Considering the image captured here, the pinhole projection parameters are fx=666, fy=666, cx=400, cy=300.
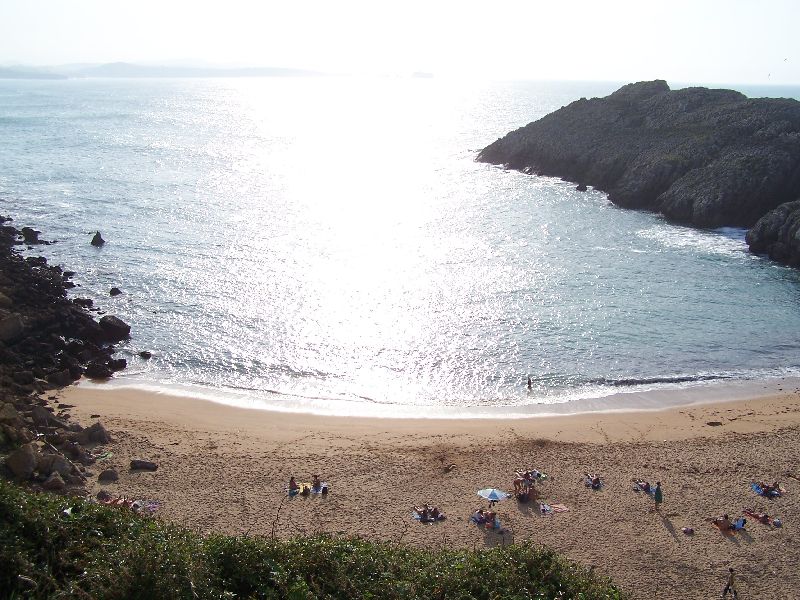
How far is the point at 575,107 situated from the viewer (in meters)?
89.8

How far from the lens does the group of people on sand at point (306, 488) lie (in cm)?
2238

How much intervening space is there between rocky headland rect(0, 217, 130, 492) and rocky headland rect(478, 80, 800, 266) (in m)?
48.1

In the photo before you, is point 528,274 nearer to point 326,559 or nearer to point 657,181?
point 657,181

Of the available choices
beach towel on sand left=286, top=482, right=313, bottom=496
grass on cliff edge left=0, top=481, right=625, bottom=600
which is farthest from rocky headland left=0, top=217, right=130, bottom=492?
beach towel on sand left=286, top=482, right=313, bottom=496

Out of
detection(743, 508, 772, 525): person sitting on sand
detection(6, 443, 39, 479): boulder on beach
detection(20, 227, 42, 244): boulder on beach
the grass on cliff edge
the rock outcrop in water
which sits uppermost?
the rock outcrop in water

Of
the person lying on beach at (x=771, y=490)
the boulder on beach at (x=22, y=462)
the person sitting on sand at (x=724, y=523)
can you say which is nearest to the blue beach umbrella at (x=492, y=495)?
the person sitting on sand at (x=724, y=523)

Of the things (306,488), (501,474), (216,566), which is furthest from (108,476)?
(501,474)

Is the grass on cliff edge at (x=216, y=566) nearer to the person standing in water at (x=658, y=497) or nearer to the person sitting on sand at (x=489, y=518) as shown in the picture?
the person sitting on sand at (x=489, y=518)

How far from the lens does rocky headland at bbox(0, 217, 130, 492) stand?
21.7 meters

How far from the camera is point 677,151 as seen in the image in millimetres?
69062

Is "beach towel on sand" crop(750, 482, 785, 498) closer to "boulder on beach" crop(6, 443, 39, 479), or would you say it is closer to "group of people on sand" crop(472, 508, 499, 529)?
"group of people on sand" crop(472, 508, 499, 529)

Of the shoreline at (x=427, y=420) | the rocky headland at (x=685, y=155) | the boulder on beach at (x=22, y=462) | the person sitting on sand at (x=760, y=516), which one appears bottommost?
the shoreline at (x=427, y=420)

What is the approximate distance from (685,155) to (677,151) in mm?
1625

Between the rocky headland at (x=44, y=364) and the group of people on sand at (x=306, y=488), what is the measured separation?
6.74 m
